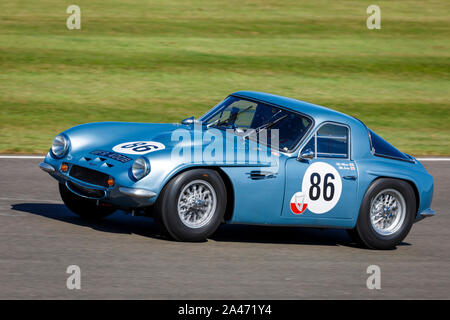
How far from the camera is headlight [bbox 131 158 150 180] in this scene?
6.77 metres

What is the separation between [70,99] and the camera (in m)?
15.9

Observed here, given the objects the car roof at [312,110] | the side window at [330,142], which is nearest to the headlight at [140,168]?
A: the side window at [330,142]

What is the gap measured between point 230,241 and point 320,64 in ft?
41.1

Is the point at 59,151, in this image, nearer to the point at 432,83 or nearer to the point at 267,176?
the point at 267,176

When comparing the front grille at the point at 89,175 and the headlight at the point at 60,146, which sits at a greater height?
the headlight at the point at 60,146

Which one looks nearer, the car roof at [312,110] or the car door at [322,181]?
the car door at [322,181]

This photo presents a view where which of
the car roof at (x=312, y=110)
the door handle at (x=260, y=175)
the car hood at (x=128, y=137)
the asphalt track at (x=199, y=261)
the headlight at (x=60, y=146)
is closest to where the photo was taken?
the asphalt track at (x=199, y=261)

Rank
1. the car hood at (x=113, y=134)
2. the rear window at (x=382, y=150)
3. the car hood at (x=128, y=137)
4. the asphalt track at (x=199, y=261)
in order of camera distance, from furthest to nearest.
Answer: the rear window at (x=382, y=150)
the car hood at (x=113, y=134)
the car hood at (x=128, y=137)
the asphalt track at (x=199, y=261)

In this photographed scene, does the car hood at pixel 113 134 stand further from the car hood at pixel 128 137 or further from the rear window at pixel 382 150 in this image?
the rear window at pixel 382 150

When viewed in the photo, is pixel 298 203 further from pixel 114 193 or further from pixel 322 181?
pixel 114 193

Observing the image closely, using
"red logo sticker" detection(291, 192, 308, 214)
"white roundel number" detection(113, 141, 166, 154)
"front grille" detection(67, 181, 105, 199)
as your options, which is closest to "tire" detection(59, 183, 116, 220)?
"front grille" detection(67, 181, 105, 199)

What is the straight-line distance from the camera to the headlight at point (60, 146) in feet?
25.0

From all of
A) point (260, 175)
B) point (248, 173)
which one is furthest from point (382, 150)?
point (248, 173)

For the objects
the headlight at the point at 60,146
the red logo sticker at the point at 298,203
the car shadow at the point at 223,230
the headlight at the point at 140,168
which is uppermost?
the headlight at the point at 60,146
